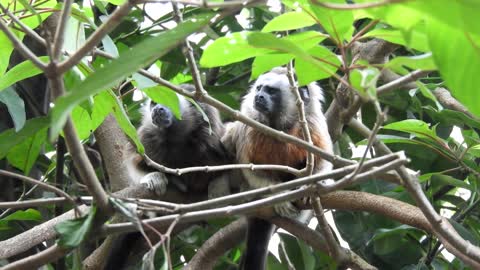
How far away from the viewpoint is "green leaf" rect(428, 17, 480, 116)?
0.96 m

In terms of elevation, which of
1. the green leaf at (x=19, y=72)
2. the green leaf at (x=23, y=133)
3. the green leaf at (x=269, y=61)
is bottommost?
the green leaf at (x=23, y=133)

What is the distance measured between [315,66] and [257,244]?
1768 millimetres

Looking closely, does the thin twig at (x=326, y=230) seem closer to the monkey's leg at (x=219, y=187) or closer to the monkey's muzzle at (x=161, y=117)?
the monkey's leg at (x=219, y=187)

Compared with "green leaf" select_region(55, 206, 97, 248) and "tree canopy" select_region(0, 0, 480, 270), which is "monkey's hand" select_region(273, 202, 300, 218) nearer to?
"tree canopy" select_region(0, 0, 480, 270)

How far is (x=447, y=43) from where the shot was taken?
97cm

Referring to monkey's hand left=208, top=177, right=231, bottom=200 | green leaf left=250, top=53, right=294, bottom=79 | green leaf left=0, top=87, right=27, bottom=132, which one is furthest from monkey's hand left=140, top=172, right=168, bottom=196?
green leaf left=250, top=53, right=294, bottom=79

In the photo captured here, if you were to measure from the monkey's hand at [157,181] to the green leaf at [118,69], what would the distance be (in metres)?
2.17

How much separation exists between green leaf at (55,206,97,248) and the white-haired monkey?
1.71 metres

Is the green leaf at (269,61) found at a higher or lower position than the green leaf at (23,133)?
higher

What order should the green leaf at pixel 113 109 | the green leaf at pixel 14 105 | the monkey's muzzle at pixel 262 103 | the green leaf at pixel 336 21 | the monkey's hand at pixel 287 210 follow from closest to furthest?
the green leaf at pixel 336 21, the green leaf at pixel 113 109, the green leaf at pixel 14 105, the monkey's hand at pixel 287 210, the monkey's muzzle at pixel 262 103

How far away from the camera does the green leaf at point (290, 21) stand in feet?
4.55

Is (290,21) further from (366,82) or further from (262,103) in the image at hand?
(262,103)

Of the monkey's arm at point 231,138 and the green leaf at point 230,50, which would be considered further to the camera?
the monkey's arm at point 231,138

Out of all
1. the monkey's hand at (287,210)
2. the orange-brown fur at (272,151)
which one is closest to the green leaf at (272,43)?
the monkey's hand at (287,210)
